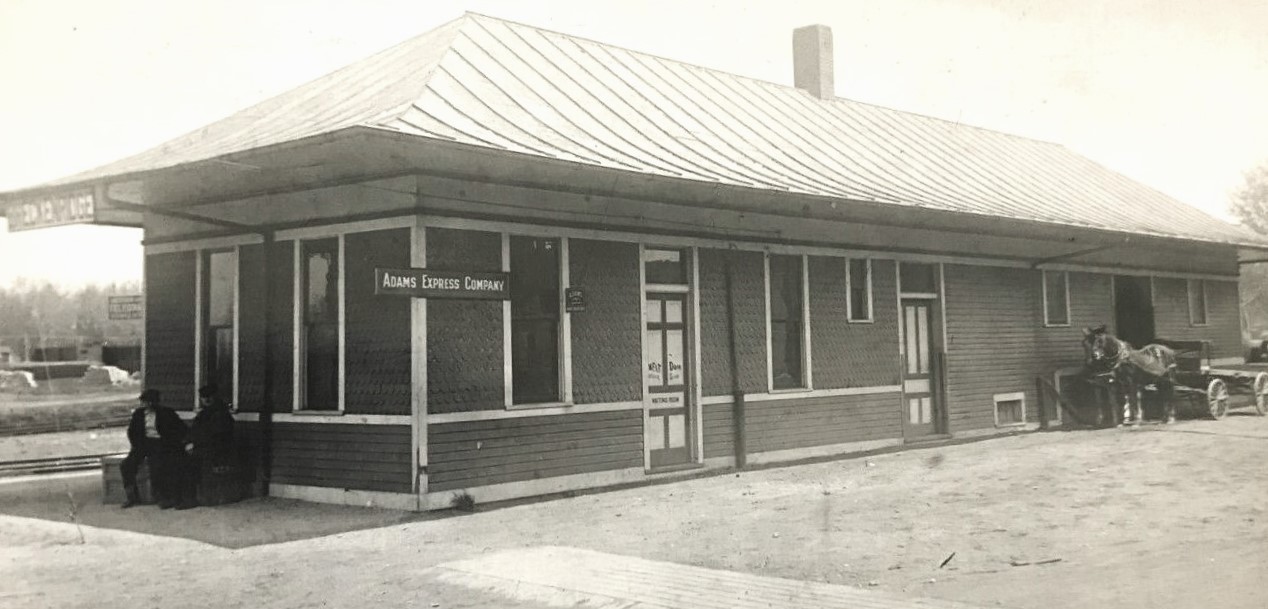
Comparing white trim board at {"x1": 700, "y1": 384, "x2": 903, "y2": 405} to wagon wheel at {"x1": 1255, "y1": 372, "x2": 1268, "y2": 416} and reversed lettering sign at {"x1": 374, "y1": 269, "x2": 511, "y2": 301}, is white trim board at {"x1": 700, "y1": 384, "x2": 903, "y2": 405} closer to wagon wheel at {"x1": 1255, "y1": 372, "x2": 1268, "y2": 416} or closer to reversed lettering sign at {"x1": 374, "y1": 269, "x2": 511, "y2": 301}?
reversed lettering sign at {"x1": 374, "y1": 269, "x2": 511, "y2": 301}

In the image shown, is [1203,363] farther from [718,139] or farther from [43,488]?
[43,488]

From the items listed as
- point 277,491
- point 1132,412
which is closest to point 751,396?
point 277,491

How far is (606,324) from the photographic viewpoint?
510 inches

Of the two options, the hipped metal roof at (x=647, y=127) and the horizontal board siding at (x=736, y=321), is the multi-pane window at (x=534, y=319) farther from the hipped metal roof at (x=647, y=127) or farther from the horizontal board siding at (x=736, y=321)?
the horizontal board siding at (x=736, y=321)

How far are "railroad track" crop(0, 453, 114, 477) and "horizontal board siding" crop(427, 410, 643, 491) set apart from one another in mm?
8302

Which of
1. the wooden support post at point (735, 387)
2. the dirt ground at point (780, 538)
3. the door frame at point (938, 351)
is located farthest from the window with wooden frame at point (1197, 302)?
the wooden support post at point (735, 387)

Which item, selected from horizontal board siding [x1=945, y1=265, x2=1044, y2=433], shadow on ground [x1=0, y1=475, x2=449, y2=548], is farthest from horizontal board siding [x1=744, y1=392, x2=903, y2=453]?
shadow on ground [x1=0, y1=475, x2=449, y2=548]

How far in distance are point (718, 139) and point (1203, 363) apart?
46.2ft

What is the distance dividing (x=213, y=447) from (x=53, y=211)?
9.72 ft

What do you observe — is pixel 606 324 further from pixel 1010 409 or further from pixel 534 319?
pixel 1010 409

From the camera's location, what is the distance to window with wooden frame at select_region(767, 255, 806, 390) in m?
15.3

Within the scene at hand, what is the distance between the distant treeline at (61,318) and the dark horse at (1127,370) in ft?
136

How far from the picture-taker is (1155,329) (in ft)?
73.4

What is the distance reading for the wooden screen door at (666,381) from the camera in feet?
44.6
